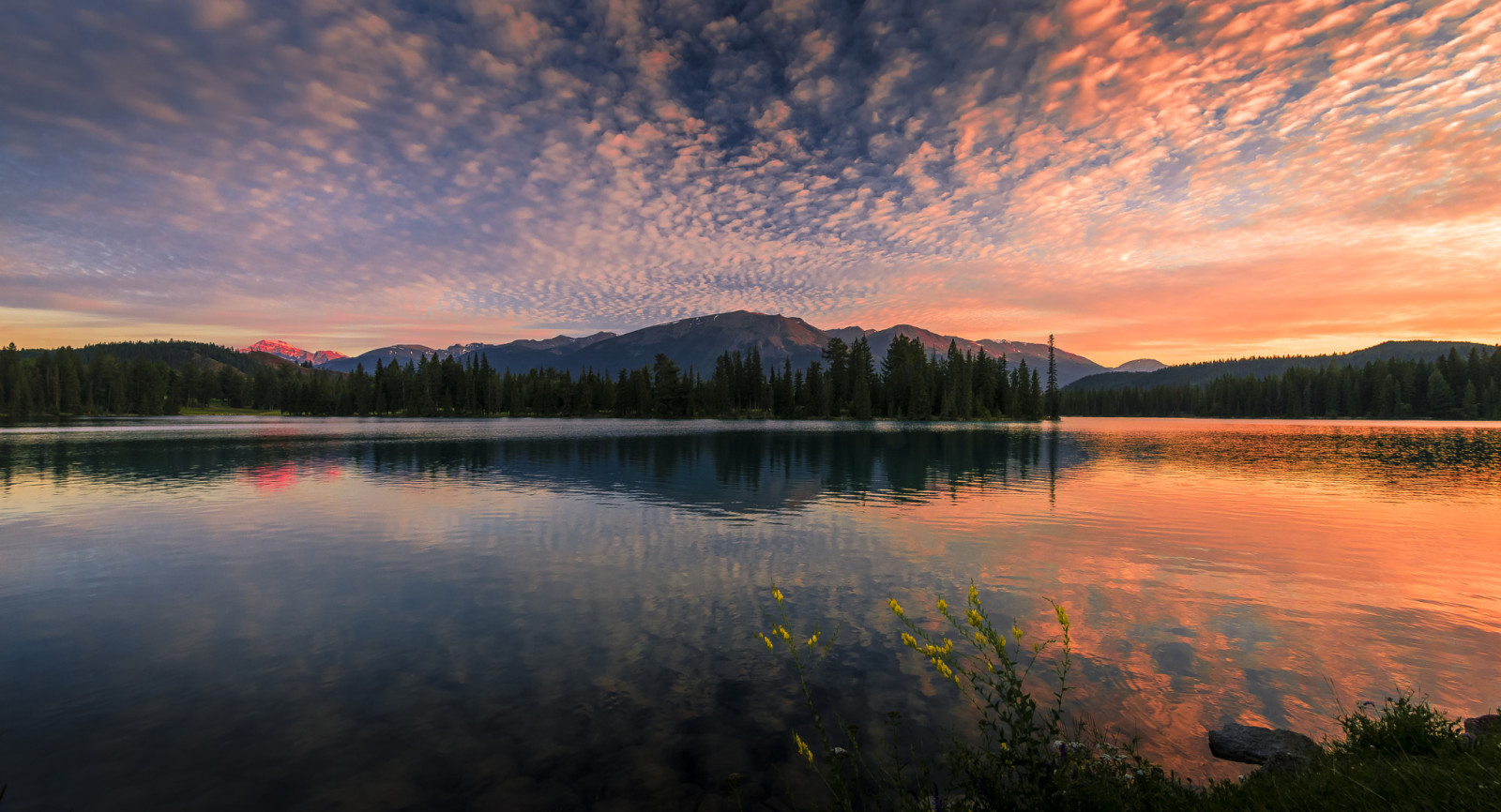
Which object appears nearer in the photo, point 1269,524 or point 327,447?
point 1269,524

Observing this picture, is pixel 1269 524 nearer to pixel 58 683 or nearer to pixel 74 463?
pixel 58 683

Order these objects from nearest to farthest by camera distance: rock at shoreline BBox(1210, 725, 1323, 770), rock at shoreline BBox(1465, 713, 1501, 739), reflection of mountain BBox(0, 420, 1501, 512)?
1. rock at shoreline BBox(1465, 713, 1501, 739)
2. rock at shoreline BBox(1210, 725, 1323, 770)
3. reflection of mountain BBox(0, 420, 1501, 512)

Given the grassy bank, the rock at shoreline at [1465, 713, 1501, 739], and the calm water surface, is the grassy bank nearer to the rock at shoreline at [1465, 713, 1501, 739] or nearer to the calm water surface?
the rock at shoreline at [1465, 713, 1501, 739]

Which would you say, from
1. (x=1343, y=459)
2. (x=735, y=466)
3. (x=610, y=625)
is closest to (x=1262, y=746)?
(x=610, y=625)

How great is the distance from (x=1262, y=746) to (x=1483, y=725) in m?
3.33

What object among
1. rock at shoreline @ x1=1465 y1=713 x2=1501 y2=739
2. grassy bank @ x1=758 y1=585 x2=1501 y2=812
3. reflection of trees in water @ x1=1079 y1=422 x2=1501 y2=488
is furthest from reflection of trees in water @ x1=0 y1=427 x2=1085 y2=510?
rock at shoreline @ x1=1465 y1=713 x2=1501 y2=739

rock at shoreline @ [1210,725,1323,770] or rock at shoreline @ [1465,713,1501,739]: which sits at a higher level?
rock at shoreline @ [1465,713,1501,739]

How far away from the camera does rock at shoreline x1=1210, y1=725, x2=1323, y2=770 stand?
910 cm

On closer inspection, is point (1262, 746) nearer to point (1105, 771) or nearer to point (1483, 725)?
point (1483, 725)

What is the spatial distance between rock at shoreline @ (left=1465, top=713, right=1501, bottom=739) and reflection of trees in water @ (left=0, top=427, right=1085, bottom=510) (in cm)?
2730

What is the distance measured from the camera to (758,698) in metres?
11.7

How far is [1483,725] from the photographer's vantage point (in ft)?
30.7

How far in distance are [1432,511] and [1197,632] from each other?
31.2 m

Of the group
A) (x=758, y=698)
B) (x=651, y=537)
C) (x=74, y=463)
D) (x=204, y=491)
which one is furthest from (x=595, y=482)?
(x=74, y=463)
